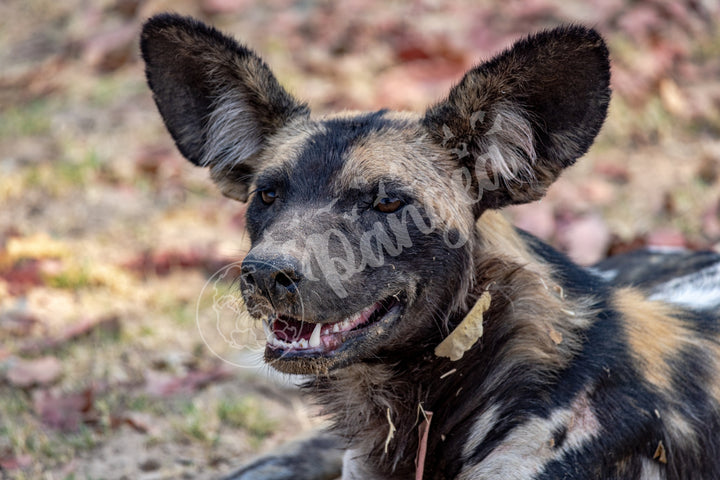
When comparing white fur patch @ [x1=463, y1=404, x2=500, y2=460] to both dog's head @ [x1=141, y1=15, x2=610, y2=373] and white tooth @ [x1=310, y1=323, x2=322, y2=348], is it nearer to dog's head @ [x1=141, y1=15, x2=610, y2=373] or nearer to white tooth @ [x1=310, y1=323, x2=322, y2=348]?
dog's head @ [x1=141, y1=15, x2=610, y2=373]

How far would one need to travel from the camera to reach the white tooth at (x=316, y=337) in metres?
2.59

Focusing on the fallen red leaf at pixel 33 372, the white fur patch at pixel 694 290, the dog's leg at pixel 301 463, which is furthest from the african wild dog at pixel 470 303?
the fallen red leaf at pixel 33 372

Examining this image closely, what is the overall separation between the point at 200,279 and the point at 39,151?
2315 mm

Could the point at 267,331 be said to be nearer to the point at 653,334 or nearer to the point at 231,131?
the point at 231,131

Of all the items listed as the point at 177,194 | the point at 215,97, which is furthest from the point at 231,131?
the point at 177,194

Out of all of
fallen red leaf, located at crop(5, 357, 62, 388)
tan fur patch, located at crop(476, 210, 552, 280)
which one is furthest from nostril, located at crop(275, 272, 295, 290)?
fallen red leaf, located at crop(5, 357, 62, 388)

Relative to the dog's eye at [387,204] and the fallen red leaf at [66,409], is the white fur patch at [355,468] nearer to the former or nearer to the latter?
the dog's eye at [387,204]

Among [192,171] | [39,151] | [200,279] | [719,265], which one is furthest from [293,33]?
[719,265]

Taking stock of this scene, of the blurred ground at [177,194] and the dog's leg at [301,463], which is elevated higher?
the blurred ground at [177,194]

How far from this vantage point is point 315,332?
2586 millimetres

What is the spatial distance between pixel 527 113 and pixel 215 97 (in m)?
1.21

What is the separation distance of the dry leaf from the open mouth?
0.21m

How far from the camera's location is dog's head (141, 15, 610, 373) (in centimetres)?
254

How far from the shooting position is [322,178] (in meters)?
2.79
